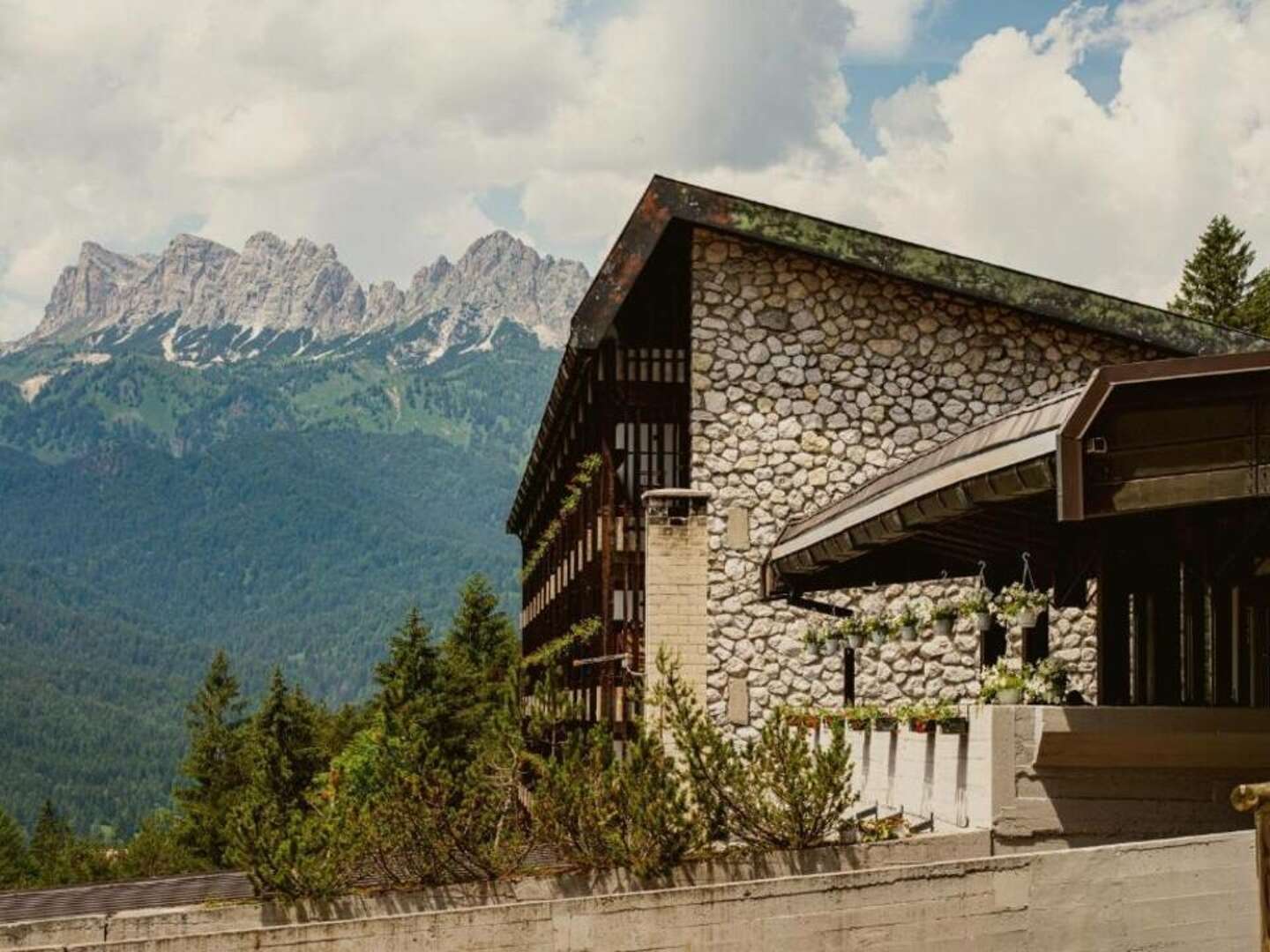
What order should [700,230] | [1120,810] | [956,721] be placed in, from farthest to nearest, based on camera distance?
[700,230] < [956,721] < [1120,810]

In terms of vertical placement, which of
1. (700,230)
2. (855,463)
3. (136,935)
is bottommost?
(136,935)

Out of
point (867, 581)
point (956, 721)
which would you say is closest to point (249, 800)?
point (956, 721)

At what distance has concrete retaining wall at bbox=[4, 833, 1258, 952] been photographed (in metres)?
12.2

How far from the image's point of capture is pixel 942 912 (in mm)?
12242

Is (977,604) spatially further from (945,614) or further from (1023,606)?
(945,614)

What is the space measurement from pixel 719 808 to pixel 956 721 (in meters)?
1.87

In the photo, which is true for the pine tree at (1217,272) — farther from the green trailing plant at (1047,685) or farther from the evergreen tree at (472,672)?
the green trailing plant at (1047,685)

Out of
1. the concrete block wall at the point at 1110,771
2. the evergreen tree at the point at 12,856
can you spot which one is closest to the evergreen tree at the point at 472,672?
the concrete block wall at the point at 1110,771

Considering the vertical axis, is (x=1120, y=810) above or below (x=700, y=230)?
below

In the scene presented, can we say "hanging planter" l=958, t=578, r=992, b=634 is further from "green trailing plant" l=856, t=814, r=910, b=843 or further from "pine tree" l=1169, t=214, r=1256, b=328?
"pine tree" l=1169, t=214, r=1256, b=328

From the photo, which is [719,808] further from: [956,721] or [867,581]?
[867,581]

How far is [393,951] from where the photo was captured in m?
12.3

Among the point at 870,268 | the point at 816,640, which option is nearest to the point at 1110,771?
the point at 816,640

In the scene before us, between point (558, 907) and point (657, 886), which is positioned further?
point (657, 886)
